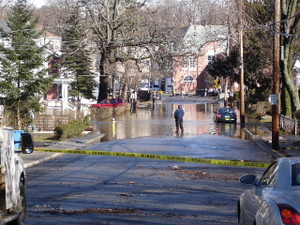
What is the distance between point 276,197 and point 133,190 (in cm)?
769

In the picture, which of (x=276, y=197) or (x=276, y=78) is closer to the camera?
(x=276, y=197)

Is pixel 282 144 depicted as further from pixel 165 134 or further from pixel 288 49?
pixel 165 134

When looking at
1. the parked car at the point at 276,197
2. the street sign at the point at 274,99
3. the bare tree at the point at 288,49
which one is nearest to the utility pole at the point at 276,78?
the street sign at the point at 274,99

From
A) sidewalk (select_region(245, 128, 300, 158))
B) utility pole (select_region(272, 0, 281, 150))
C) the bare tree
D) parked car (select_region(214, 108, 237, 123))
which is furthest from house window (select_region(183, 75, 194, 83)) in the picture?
utility pole (select_region(272, 0, 281, 150))

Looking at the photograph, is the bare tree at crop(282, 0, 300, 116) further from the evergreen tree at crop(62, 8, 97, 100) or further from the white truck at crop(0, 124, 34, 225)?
the evergreen tree at crop(62, 8, 97, 100)

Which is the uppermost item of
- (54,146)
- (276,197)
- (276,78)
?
(276,78)

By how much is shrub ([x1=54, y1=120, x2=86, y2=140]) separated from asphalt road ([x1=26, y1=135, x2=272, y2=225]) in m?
6.65

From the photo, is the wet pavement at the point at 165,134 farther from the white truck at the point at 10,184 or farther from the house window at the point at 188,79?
the house window at the point at 188,79

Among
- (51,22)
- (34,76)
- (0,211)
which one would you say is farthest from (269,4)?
(0,211)

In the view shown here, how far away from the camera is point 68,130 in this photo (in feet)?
101

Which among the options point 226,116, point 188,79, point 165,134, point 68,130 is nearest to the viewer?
point 68,130

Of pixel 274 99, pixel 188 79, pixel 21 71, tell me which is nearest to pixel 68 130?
pixel 21 71

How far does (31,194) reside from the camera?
1328cm

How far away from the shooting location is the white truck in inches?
310
